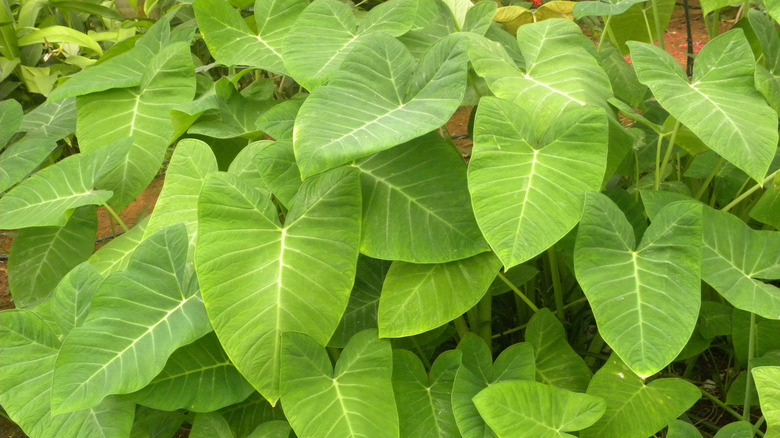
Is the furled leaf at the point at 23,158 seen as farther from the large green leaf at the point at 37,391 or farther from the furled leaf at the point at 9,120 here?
the large green leaf at the point at 37,391

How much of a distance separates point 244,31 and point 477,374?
98 centimetres

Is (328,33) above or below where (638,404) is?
above

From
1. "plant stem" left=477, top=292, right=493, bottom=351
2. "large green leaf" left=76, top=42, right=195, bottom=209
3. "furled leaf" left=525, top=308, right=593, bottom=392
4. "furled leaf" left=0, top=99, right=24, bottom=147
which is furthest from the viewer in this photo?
"furled leaf" left=0, top=99, right=24, bottom=147

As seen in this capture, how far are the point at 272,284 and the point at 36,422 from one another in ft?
1.59

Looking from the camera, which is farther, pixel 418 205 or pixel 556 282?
pixel 556 282

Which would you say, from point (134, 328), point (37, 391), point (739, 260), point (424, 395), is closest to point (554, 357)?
point (424, 395)

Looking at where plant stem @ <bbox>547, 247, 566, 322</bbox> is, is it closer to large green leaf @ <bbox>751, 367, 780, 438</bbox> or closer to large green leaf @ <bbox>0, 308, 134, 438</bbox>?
large green leaf @ <bbox>751, 367, 780, 438</bbox>

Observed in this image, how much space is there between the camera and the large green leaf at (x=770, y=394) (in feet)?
4.04

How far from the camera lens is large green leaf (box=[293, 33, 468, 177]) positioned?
48.8 inches

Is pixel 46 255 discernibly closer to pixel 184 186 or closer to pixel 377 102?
pixel 184 186

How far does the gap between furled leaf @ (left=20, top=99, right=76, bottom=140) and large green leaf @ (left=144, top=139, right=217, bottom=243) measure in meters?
0.58

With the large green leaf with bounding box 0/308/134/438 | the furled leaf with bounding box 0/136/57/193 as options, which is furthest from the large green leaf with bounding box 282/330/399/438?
the furled leaf with bounding box 0/136/57/193

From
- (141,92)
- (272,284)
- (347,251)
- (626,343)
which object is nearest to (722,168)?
(626,343)

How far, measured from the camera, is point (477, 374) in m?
1.48
